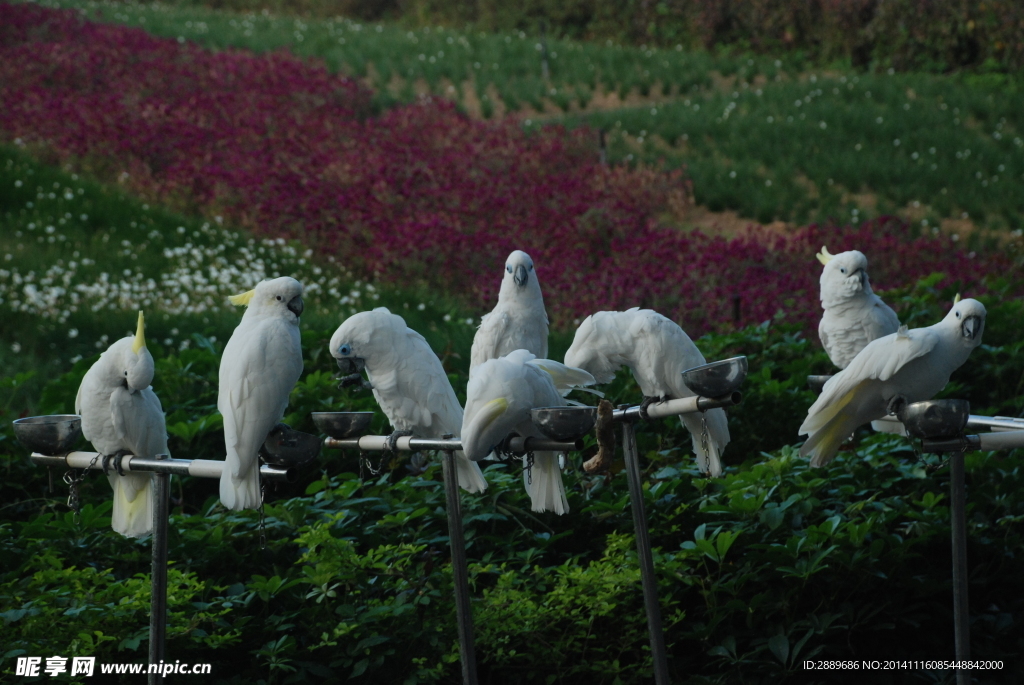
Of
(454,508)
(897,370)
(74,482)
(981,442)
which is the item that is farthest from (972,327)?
(74,482)

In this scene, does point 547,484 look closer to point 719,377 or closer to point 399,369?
point 399,369

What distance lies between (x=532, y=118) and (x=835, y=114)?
3295 mm

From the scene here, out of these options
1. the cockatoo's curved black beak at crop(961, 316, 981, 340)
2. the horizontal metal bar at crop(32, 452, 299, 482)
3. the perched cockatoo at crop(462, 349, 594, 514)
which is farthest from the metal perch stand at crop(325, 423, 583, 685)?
the cockatoo's curved black beak at crop(961, 316, 981, 340)

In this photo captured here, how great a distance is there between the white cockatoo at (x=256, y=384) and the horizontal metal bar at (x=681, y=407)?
32.5 inches

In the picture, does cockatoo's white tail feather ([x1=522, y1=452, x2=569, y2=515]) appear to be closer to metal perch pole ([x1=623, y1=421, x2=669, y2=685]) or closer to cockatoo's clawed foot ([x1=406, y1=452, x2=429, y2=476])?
metal perch pole ([x1=623, y1=421, x2=669, y2=685])

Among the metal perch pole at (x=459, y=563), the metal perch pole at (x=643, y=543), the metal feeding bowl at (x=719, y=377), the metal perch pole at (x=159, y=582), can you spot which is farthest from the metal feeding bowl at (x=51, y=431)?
the metal feeding bowl at (x=719, y=377)

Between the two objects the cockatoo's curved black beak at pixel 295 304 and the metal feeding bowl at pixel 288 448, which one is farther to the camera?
the cockatoo's curved black beak at pixel 295 304

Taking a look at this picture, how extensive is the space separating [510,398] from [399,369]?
1.82 ft

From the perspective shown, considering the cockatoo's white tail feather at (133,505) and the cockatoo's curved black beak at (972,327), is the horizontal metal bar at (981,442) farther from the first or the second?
the cockatoo's white tail feather at (133,505)

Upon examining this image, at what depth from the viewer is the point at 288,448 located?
237 centimetres

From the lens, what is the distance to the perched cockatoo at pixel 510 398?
2.12 meters

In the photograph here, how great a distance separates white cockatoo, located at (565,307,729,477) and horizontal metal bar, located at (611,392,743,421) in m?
0.37

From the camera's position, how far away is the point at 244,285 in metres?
6.87

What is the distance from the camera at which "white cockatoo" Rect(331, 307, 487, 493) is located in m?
2.56
